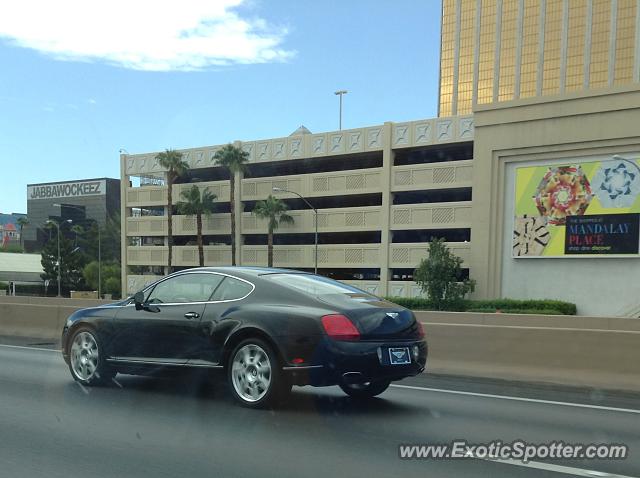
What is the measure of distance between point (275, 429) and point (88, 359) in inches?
133

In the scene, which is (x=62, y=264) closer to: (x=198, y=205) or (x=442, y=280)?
(x=198, y=205)

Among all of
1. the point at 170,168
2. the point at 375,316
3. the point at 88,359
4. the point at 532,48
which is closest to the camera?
the point at 375,316

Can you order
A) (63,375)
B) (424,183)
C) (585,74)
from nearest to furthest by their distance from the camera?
(63,375) < (424,183) < (585,74)

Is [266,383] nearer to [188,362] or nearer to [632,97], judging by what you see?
[188,362]

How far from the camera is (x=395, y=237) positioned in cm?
5891

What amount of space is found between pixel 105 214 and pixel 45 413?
13210 centimetres

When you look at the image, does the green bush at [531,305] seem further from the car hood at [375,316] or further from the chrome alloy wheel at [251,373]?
the chrome alloy wheel at [251,373]

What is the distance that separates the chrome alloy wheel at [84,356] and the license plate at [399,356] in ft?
12.4

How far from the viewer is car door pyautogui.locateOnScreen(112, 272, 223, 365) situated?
24.5ft

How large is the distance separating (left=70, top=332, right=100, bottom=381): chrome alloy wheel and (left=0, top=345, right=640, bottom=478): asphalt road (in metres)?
0.22

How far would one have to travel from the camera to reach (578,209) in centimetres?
4550

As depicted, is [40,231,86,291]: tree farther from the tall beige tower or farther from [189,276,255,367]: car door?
[189,276,255,367]: car door

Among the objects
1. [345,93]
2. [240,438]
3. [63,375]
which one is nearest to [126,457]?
[240,438]

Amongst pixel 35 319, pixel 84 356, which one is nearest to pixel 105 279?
pixel 35 319
